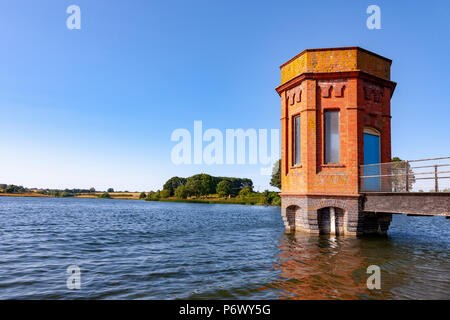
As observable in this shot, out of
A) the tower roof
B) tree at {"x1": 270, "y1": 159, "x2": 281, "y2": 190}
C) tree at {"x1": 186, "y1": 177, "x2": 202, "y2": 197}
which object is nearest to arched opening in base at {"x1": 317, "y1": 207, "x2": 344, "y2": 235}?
the tower roof

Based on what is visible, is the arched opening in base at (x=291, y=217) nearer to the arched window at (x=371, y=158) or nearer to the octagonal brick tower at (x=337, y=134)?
the octagonal brick tower at (x=337, y=134)

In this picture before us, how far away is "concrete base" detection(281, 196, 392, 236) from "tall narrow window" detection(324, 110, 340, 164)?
2.22 m

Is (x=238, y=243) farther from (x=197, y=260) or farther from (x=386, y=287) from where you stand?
(x=386, y=287)

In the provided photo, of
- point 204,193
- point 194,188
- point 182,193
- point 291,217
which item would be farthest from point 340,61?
point 204,193

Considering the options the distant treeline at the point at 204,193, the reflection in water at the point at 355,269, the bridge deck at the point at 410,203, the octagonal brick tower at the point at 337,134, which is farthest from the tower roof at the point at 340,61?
the distant treeline at the point at 204,193

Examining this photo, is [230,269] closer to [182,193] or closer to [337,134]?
[337,134]

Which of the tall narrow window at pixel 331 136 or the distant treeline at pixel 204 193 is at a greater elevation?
the tall narrow window at pixel 331 136

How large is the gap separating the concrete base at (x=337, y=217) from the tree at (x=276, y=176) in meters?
45.9

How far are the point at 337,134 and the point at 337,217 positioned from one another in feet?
14.3

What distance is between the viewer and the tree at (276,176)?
61656 mm

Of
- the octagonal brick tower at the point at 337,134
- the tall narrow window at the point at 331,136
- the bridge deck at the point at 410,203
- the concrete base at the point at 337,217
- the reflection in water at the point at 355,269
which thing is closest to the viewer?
the reflection in water at the point at 355,269

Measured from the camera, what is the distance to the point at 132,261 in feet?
35.0
